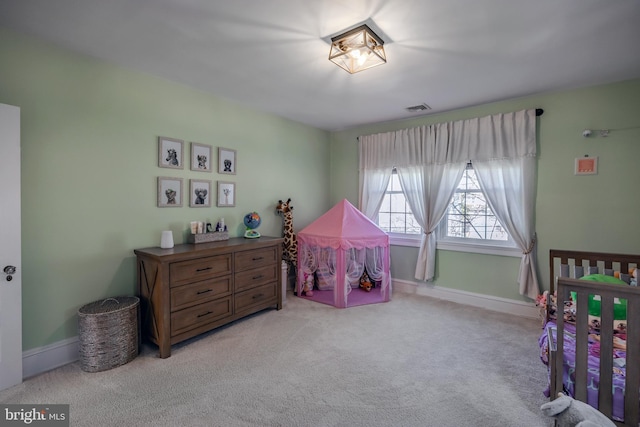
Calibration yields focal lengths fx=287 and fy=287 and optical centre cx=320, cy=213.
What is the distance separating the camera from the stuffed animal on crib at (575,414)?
1.07 m

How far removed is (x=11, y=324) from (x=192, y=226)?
149cm

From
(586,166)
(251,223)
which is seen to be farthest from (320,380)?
(586,166)

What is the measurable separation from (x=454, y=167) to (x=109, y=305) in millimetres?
4105

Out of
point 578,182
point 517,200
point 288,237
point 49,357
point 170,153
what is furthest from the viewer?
point 288,237

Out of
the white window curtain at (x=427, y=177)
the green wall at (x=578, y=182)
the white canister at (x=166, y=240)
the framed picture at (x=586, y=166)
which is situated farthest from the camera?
the white window curtain at (x=427, y=177)

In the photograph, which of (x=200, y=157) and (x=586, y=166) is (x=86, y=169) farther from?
(x=586, y=166)

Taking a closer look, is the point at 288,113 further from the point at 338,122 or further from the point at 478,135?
the point at 478,135

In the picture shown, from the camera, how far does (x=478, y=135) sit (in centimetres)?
365

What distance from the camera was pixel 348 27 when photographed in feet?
6.68

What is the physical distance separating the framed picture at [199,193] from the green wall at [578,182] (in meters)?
3.32

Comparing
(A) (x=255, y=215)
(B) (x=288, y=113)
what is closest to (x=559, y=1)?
(B) (x=288, y=113)

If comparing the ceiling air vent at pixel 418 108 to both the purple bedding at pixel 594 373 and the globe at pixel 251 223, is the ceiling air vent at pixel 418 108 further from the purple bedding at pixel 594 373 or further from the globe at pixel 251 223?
the purple bedding at pixel 594 373

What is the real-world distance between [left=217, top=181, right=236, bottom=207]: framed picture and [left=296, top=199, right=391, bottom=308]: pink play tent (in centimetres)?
106

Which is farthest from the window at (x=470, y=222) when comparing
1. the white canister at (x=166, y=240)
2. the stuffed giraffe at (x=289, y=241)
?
the white canister at (x=166, y=240)
